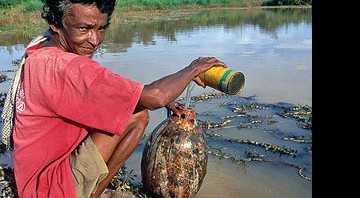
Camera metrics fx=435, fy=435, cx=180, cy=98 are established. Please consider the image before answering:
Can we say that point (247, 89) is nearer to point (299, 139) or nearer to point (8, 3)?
point (299, 139)

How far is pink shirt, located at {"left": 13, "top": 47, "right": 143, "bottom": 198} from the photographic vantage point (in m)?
2.07

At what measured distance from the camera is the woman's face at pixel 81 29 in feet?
7.39

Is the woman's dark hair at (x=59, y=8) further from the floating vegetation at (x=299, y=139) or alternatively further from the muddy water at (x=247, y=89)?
the floating vegetation at (x=299, y=139)

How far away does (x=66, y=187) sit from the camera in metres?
2.32

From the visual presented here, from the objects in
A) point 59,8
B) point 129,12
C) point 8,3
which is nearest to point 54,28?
point 59,8

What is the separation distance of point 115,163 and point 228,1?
124ft

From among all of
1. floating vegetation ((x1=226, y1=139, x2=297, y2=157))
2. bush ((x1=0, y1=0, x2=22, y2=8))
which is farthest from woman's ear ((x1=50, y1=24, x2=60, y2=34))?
bush ((x1=0, y1=0, x2=22, y2=8))

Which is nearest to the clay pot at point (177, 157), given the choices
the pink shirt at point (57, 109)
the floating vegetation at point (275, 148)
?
the pink shirt at point (57, 109)

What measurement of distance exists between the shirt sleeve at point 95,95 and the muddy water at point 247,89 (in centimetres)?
165

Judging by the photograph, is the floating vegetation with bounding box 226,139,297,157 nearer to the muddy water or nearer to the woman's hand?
the muddy water

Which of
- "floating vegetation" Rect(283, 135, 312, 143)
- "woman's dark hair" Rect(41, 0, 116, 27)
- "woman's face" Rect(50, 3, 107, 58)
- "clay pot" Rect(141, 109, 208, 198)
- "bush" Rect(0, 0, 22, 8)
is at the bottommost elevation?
"floating vegetation" Rect(283, 135, 312, 143)

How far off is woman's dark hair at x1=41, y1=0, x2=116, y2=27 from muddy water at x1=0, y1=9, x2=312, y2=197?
1.85 metres

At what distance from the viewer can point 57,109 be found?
212cm

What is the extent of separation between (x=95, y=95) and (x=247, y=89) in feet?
17.3
